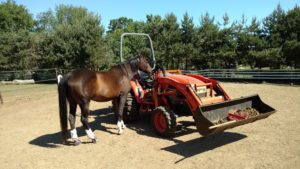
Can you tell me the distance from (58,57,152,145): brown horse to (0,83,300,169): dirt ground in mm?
539

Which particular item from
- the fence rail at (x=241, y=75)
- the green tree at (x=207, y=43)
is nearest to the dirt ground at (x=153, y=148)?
the fence rail at (x=241, y=75)

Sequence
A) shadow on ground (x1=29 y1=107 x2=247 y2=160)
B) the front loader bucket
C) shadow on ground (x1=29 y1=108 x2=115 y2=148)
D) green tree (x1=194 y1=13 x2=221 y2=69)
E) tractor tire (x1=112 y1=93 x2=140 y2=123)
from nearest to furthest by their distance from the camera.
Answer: the front loader bucket
shadow on ground (x1=29 y1=107 x2=247 y2=160)
shadow on ground (x1=29 y1=108 x2=115 y2=148)
tractor tire (x1=112 y1=93 x2=140 y2=123)
green tree (x1=194 y1=13 x2=221 y2=69)

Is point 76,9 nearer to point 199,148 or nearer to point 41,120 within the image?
point 41,120

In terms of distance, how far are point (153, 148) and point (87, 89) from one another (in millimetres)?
1781

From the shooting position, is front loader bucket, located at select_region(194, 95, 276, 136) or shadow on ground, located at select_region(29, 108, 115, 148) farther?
shadow on ground, located at select_region(29, 108, 115, 148)

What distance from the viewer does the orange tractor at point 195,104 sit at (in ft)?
18.0

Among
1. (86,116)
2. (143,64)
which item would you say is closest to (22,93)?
(143,64)

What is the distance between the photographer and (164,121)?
6305mm

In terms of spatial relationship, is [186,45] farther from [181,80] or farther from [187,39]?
[181,80]

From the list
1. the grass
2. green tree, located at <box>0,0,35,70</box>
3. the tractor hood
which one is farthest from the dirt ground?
green tree, located at <box>0,0,35,70</box>

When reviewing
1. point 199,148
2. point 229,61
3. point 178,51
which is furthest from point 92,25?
point 199,148

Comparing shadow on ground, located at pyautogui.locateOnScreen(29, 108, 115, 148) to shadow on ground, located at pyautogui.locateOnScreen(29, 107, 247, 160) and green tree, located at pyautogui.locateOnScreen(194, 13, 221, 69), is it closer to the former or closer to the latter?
shadow on ground, located at pyautogui.locateOnScreen(29, 107, 247, 160)

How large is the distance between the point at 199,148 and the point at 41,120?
5.43 m

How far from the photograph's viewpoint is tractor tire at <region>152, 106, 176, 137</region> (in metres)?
6.16
